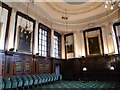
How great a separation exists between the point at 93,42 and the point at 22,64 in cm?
792

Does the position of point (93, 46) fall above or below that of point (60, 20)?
below

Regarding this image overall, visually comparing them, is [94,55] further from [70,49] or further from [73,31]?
[73,31]

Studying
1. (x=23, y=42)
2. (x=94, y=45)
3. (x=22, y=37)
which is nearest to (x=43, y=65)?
(x=23, y=42)

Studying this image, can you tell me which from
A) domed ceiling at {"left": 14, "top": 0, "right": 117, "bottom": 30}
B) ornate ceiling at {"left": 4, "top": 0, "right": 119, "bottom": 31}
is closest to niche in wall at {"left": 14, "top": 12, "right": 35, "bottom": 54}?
ornate ceiling at {"left": 4, "top": 0, "right": 119, "bottom": 31}

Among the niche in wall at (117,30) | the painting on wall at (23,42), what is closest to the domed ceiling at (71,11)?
the niche in wall at (117,30)

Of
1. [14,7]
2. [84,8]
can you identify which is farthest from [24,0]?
[84,8]

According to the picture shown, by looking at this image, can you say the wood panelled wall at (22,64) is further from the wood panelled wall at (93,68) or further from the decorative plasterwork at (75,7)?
the decorative plasterwork at (75,7)

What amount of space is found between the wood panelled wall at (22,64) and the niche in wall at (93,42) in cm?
477

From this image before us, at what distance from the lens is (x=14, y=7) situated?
306 inches

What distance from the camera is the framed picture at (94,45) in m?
11.2

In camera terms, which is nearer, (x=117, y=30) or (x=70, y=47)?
(x=117, y=30)

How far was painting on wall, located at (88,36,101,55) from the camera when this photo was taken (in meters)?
11.2

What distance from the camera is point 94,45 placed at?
11500 millimetres

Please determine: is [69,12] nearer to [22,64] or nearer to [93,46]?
[93,46]
